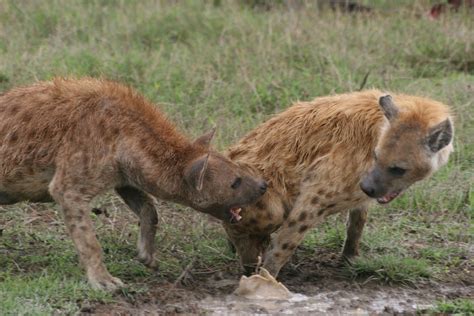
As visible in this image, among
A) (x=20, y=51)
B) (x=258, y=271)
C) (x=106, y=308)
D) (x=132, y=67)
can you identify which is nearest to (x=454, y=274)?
(x=258, y=271)

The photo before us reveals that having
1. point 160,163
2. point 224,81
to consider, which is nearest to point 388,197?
point 160,163

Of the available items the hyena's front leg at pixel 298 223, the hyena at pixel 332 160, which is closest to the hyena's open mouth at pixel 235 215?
the hyena at pixel 332 160

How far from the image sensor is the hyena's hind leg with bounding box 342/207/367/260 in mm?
5410

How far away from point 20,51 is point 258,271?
3.64m

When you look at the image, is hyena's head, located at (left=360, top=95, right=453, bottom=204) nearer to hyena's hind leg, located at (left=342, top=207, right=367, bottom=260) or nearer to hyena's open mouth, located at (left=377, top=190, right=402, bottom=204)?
hyena's open mouth, located at (left=377, top=190, right=402, bottom=204)

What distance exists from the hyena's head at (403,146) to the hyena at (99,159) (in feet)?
1.83

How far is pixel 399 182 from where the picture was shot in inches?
196

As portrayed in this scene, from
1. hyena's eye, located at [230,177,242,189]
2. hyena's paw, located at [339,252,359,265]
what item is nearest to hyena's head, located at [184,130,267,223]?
hyena's eye, located at [230,177,242,189]

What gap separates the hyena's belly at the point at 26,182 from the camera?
501cm

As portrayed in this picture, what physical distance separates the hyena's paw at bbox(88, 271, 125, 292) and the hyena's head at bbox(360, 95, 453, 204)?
4.06ft

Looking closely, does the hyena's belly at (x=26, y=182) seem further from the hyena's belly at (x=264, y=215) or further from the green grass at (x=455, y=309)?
the green grass at (x=455, y=309)

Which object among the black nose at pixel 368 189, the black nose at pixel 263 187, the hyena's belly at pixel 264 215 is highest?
the black nose at pixel 263 187

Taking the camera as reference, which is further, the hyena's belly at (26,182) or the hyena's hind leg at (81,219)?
the hyena's belly at (26,182)

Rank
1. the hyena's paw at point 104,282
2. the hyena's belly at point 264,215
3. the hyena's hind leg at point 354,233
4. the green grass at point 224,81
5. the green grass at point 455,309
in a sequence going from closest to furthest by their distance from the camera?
1. the green grass at point 455,309
2. the hyena's paw at point 104,282
3. the hyena's belly at point 264,215
4. the green grass at point 224,81
5. the hyena's hind leg at point 354,233
